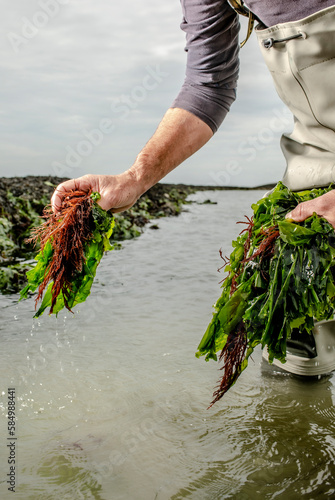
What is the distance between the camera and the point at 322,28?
2232mm

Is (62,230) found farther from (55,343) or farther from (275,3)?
(275,3)

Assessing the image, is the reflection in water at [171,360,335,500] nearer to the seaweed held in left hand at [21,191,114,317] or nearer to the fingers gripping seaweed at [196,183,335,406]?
the fingers gripping seaweed at [196,183,335,406]

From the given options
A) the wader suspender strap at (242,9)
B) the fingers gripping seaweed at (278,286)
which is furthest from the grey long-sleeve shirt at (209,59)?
the fingers gripping seaweed at (278,286)

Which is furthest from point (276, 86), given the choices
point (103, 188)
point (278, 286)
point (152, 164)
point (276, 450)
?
point (276, 450)

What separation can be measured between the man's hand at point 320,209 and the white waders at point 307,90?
561mm

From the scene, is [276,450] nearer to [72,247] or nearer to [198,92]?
[72,247]

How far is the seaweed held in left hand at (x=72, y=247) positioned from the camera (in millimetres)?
2324

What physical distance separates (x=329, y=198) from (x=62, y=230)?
4.20ft

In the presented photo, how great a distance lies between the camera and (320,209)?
192cm

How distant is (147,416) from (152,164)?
1368mm

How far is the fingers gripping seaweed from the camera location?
1.90 m

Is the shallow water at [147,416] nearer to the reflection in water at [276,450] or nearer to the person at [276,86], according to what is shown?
the reflection in water at [276,450]

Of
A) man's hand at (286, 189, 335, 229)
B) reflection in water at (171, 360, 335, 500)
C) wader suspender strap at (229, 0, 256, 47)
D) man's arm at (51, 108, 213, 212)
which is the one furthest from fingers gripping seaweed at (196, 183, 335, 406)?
wader suspender strap at (229, 0, 256, 47)

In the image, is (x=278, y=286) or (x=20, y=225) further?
(x=20, y=225)
